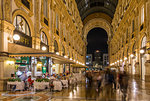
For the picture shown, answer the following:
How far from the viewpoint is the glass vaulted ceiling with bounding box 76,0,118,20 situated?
53.2 m

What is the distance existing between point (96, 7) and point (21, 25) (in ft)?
157

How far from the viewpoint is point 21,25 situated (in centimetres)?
1459

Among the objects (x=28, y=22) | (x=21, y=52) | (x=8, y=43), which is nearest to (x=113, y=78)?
(x=21, y=52)

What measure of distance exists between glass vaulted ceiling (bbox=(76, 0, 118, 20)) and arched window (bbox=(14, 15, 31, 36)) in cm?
3706

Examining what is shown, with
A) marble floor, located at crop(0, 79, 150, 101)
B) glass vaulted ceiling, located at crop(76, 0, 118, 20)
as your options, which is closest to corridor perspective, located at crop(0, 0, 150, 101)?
marble floor, located at crop(0, 79, 150, 101)

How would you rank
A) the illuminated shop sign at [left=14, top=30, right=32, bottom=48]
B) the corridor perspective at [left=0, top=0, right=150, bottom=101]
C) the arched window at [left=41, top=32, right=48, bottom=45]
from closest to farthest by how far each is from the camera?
the corridor perspective at [left=0, top=0, right=150, bottom=101]
the illuminated shop sign at [left=14, top=30, right=32, bottom=48]
the arched window at [left=41, top=32, right=48, bottom=45]

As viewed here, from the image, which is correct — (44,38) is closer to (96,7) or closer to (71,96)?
(71,96)

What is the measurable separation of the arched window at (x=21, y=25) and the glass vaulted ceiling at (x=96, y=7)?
37060 millimetres

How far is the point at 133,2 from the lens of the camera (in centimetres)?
2528

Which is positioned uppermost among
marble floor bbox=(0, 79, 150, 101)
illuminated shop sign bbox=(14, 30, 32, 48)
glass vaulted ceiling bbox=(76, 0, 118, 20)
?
glass vaulted ceiling bbox=(76, 0, 118, 20)

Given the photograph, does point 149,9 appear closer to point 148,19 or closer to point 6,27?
point 148,19

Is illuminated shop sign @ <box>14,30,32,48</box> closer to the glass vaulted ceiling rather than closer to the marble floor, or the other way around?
the marble floor

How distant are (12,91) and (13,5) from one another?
6.60 metres

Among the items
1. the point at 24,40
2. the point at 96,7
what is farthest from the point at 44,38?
the point at 96,7
